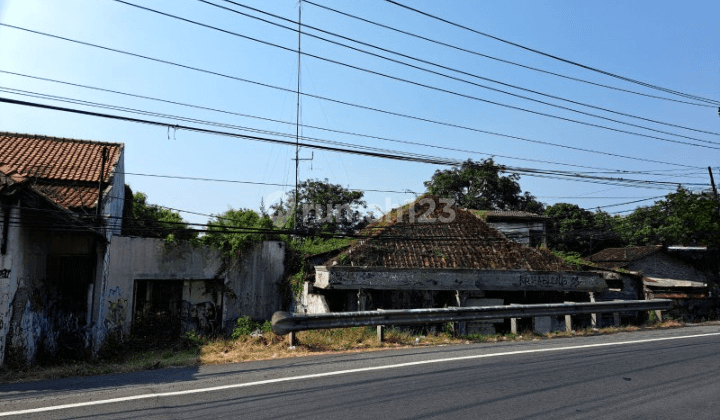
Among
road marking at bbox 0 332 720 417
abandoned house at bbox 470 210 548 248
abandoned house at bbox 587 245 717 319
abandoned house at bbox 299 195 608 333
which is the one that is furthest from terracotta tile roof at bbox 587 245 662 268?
road marking at bbox 0 332 720 417


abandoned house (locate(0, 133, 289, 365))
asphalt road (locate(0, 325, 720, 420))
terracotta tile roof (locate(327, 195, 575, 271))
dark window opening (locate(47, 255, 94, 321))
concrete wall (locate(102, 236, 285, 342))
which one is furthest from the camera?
terracotta tile roof (locate(327, 195, 575, 271))

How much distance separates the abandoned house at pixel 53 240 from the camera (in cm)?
1023

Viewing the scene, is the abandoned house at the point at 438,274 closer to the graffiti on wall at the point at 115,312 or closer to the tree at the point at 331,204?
the graffiti on wall at the point at 115,312

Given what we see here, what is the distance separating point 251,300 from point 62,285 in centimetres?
701

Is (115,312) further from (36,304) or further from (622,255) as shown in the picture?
(622,255)

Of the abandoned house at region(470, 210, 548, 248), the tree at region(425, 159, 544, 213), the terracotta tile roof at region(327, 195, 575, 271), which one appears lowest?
the terracotta tile roof at region(327, 195, 575, 271)

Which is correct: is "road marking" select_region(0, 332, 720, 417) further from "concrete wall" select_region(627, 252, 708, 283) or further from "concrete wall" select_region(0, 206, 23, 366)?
"concrete wall" select_region(627, 252, 708, 283)

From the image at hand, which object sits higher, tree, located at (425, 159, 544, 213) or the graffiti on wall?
tree, located at (425, 159, 544, 213)

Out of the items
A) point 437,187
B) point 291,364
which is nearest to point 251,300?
point 291,364

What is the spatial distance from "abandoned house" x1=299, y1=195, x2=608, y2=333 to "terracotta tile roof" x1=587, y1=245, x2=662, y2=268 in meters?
14.0

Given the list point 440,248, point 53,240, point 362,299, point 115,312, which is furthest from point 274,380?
point 440,248

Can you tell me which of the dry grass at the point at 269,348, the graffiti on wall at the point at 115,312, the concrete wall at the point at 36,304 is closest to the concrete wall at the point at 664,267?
the dry grass at the point at 269,348

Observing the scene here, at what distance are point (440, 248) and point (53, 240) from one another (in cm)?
1370

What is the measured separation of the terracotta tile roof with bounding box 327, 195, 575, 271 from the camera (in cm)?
1830
